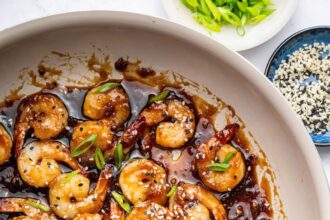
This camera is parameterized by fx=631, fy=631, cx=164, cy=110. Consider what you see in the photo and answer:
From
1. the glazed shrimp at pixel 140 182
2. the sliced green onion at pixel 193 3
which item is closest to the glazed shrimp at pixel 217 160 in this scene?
the glazed shrimp at pixel 140 182

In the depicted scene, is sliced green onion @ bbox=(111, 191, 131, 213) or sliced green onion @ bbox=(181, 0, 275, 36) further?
sliced green onion @ bbox=(181, 0, 275, 36)

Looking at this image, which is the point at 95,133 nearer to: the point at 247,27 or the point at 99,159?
the point at 99,159

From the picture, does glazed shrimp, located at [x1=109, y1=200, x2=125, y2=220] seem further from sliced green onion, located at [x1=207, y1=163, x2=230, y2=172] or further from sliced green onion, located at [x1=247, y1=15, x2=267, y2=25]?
sliced green onion, located at [x1=247, y1=15, x2=267, y2=25]

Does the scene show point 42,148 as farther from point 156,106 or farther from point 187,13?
point 187,13

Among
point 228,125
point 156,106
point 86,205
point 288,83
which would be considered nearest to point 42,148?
point 86,205

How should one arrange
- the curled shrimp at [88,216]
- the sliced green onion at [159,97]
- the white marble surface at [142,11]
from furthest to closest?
the white marble surface at [142,11]
the sliced green onion at [159,97]
the curled shrimp at [88,216]

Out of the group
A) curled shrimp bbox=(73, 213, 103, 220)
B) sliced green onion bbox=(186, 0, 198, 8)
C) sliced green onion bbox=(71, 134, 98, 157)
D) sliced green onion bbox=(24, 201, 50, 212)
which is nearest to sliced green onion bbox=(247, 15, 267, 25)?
sliced green onion bbox=(186, 0, 198, 8)

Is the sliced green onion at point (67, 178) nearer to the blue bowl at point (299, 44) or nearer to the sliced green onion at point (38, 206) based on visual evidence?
the sliced green onion at point (38, 206)
